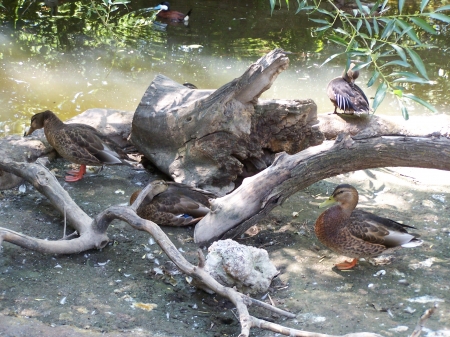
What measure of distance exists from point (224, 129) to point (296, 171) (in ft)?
3.16

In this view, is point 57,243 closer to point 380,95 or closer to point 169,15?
point 380,95

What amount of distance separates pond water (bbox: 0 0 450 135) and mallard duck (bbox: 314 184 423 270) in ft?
14.7

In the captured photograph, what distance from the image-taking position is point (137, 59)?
10.7 meters

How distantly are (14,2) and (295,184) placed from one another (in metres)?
11.2

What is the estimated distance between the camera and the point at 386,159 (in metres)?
4.82

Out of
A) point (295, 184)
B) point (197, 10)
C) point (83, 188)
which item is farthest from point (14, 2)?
point (295, 184)

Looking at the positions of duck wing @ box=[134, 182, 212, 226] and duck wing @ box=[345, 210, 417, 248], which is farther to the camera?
duck wing @ box=[134, 182, 212, 226]

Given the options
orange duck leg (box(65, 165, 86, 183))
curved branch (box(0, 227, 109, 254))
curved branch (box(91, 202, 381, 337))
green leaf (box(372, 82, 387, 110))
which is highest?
green leaf (box(372, 82, 387, 110))

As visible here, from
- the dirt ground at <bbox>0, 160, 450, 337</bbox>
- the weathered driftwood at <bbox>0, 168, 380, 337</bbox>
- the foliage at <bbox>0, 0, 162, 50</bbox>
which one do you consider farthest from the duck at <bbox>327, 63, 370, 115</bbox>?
the foliage at <bbox>0, 0, 162, 50</bbox>

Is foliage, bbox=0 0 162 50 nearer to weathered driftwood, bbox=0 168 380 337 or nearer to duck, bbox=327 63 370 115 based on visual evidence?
duck, bbox=327 63 370 115

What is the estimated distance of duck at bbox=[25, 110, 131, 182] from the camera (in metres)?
6.05

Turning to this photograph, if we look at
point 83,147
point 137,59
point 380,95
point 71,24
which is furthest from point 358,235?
point 71,24

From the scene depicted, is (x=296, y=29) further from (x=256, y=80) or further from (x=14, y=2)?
(x=256, y=80)

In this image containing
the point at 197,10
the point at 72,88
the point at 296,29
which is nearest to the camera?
the point at 72,88
